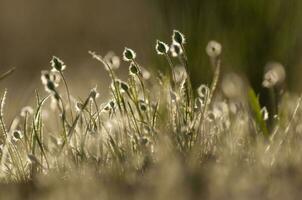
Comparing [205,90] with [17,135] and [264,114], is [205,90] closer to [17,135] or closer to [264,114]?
[264,114]

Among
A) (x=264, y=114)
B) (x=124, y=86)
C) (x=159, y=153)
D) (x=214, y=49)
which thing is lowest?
(x=159, y=153)

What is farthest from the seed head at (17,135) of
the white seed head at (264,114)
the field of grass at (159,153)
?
the white seed head at (264,114)

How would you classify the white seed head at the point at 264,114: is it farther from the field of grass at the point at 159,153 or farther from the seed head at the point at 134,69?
the seed head at the point at 134,69

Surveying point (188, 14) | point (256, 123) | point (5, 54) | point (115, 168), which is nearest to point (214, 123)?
point (256, 123)

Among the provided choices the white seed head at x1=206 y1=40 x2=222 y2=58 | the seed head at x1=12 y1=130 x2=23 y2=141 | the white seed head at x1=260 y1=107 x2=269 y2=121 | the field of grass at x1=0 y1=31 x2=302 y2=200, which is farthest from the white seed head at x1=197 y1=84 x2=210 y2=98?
the seed head at x1=12 y1=130 x2=23 y2=141

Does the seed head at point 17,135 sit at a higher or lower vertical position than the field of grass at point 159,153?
higher

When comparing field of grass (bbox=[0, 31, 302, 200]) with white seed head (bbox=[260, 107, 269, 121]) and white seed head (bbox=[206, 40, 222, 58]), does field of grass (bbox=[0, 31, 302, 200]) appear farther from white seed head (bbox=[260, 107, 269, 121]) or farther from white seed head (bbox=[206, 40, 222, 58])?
white seed head (bbox=[206, 40, 222, 58])

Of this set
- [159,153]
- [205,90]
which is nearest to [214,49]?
[205,90]

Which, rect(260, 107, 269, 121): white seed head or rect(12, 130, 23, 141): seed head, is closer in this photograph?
rect(12, 130, 23, 141): seed head
